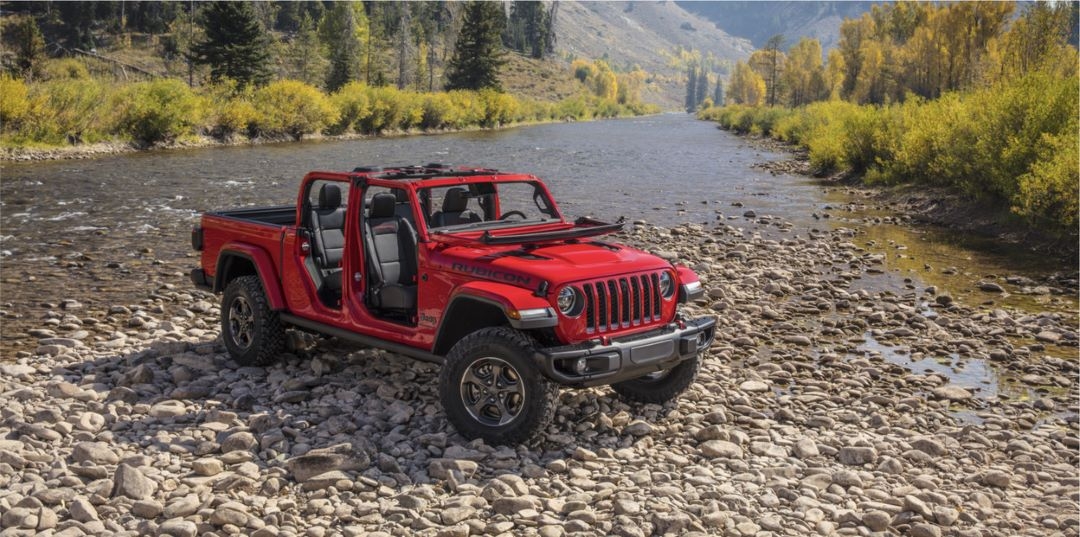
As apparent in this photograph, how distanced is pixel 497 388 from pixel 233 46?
2424 inches

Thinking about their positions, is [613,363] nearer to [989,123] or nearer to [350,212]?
[350,212]

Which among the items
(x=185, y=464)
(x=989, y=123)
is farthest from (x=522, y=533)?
(x=989, y=123)

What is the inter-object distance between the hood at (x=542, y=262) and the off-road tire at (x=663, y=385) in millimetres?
1057

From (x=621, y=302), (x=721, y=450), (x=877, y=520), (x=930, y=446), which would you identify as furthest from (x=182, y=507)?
(x=930, y=446)

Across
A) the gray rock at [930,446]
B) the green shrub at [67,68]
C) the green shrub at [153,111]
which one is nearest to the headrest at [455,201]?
the gray rock at [930,446]

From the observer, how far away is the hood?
7.08 metres

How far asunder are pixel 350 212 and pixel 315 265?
83cm

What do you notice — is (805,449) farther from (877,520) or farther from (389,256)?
(389,256)

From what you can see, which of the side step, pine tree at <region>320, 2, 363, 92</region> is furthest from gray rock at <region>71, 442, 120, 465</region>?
pine tree at <region>320, 2, 363, 92</region>

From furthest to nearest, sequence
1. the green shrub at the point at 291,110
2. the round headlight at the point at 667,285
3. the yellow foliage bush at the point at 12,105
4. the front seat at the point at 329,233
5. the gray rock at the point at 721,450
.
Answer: the green shrub at the point at 291,110 < the yellow foliage bush at the point at 12,105 < the front seat at the point at 329,233 < the round headlight at the point at 667,285 < the gray rock at the point at 721,450

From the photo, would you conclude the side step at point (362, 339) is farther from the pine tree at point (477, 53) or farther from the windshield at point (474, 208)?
the pine tree at point (477, 53)

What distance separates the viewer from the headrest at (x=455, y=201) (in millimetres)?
8539

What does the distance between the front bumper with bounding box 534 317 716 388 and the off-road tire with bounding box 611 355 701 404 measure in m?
0.61

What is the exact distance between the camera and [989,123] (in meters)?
22.4
